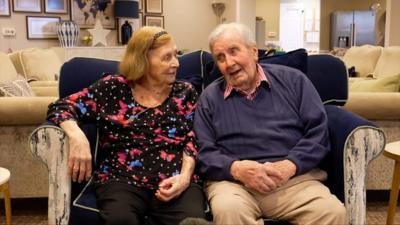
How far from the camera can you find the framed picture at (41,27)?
6536mm

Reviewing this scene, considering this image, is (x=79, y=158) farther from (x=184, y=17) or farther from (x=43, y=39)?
(x=184, y=17)

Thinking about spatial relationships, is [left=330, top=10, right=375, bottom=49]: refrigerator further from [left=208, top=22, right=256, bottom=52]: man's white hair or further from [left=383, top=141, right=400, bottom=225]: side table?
[left=208, top=22, right=256, bottom=52]: man's white hair

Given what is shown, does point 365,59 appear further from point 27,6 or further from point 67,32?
point 27,6

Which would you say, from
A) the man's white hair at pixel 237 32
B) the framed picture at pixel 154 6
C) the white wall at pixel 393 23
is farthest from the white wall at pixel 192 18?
the man's white hair at pixel 237 32

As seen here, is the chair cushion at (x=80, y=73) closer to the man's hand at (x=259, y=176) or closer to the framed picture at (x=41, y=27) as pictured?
the man's hand at (x=259, y=176)

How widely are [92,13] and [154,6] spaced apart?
121cm

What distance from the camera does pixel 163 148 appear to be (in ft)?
6.07

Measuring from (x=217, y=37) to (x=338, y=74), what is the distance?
69 cm

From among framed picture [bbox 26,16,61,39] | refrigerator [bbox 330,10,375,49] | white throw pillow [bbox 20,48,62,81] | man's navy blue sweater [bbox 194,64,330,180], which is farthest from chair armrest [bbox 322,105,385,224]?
refrigerator [bbox 330,10,375,49]

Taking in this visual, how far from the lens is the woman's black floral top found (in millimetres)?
1804

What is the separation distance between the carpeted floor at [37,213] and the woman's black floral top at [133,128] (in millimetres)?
1073

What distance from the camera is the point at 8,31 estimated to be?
6301 millimetres

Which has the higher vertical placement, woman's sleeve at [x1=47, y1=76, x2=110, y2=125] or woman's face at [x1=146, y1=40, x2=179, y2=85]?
woman's face at [x1=146, y1=40, x2=179, y2=85]

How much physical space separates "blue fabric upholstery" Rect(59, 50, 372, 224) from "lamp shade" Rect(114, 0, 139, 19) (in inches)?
192
